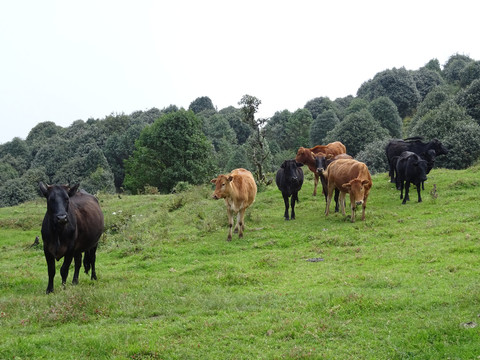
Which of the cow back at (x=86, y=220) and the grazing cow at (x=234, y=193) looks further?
the grazing cow at (x=234, y=193)

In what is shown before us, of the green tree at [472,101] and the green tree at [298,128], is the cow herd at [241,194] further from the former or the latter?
the green tree at [298,128]

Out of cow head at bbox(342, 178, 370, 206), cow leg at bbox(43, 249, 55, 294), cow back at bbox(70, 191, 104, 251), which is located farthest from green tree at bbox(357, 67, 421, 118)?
cow leg at bbox(43, 249, 55, 294)

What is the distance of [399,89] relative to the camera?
7750 centimetres

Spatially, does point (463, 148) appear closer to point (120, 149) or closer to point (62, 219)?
point (62, 219)

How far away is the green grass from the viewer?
7051 millimetres

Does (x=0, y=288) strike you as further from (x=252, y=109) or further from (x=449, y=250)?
(x=252, y=109)

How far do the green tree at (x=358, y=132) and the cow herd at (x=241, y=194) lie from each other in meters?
24.9

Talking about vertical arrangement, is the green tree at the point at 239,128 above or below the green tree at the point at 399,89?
below

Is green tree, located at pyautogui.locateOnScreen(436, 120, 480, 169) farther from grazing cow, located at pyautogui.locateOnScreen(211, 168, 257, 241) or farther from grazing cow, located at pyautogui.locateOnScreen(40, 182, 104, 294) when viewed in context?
grazing cow, located at pyautogui.locateOnScreen(40, 182, 104, 294)

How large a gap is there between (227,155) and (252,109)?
Result: 4530cm

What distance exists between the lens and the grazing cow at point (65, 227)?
1009 cm

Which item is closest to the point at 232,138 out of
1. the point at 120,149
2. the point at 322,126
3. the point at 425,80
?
the point at 322,126

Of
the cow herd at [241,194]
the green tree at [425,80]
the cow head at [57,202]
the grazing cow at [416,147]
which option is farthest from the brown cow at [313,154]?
the green tree at [425,80]

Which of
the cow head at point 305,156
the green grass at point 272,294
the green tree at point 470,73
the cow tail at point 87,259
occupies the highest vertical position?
the green tree at point 470,73
